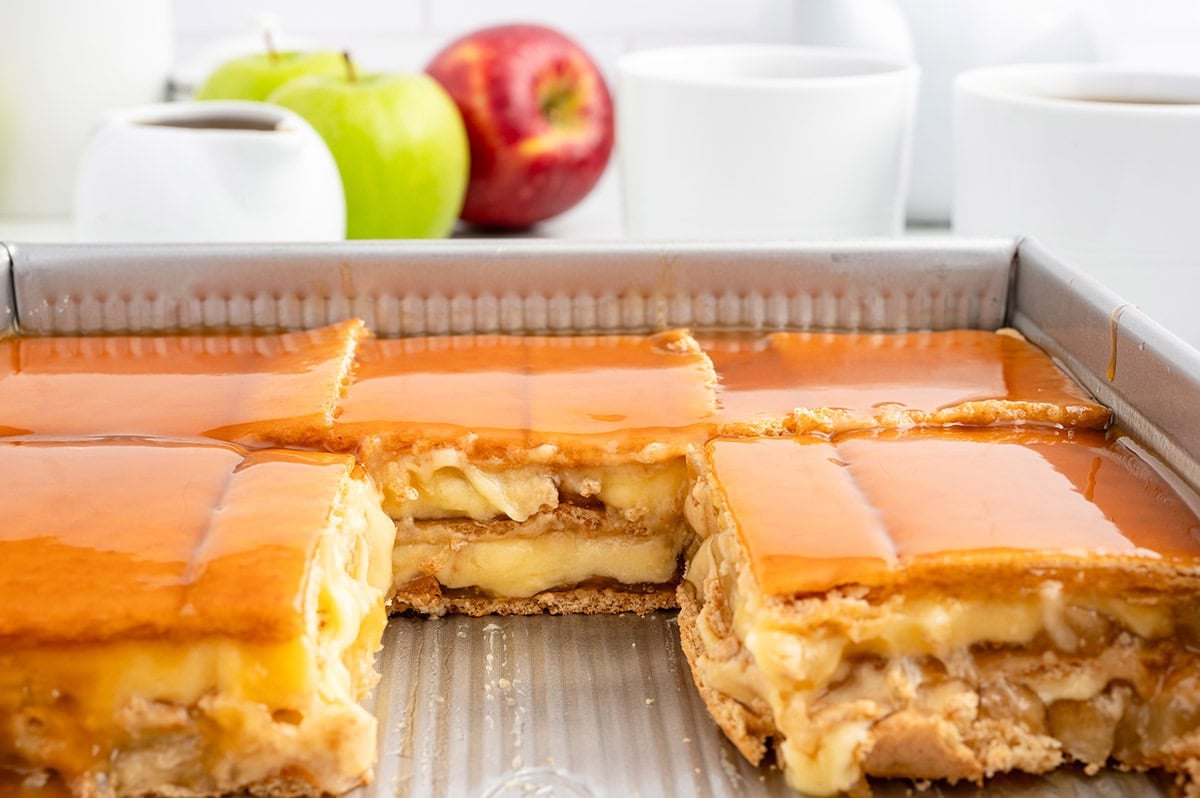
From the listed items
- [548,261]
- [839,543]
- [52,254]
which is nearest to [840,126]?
[548,261]

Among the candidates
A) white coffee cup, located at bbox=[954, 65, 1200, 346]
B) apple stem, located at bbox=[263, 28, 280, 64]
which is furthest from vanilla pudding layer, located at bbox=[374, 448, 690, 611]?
apple stem, located at bbox=[263, 28, 280, 64]

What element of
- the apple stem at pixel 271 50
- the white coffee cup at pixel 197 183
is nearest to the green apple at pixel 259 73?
the apple stem at pixel 271 50

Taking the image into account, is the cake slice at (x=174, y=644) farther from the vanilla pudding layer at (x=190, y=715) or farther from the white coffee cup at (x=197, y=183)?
the white coffee cup at (x=197, y=183)

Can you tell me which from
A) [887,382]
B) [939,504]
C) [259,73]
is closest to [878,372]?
[887,382]

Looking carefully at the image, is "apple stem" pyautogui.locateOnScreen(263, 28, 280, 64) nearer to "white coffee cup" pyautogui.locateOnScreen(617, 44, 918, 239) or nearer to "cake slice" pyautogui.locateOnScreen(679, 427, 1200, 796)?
"white coffee cup" pyautogui.locateOnScreen(617, 44, 918, 239)

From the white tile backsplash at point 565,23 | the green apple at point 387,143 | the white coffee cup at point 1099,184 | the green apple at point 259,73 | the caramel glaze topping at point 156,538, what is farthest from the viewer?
the white tile backsplash at point 565,23

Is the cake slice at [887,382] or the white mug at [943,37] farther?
the white mug at [943,37]
